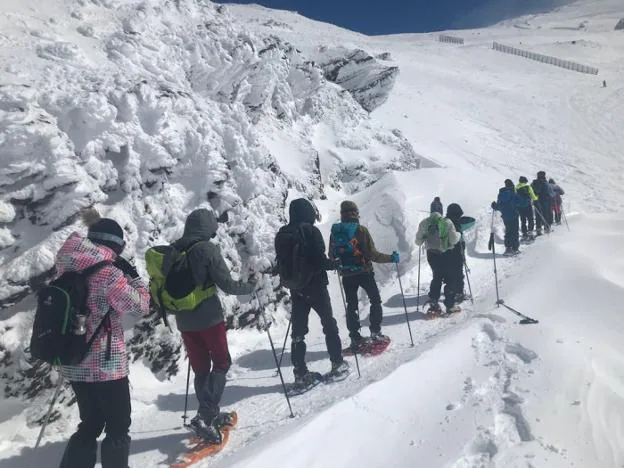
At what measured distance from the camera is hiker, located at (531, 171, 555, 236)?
13.2 meters

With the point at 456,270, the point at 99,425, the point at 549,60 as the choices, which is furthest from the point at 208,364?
the point at 549,60

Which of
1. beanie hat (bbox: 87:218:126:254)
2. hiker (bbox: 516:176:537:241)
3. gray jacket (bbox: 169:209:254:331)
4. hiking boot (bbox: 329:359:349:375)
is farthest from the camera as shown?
hiker (bbox: 516:176:537:241)

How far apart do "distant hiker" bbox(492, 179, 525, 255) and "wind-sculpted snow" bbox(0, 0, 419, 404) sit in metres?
4.12

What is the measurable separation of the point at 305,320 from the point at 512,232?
772 cm

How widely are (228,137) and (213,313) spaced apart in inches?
182

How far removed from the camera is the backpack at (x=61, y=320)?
333cm

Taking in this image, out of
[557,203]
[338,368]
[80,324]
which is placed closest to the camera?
[80,324]

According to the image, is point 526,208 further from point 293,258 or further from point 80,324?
point 80,324

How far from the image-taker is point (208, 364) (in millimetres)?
4691

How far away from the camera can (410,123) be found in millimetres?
21469

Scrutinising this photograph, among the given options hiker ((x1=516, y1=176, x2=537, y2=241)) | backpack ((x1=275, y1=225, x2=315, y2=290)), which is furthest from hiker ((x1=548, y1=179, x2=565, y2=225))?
backpack ((x1=275, y1=225, x2=315, y2=290))

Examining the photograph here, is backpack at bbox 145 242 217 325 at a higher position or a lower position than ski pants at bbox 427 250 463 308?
higher

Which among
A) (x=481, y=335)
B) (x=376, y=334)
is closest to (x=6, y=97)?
(x=376, y=334)

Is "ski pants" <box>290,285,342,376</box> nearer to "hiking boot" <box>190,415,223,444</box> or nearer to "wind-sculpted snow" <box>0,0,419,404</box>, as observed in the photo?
"hiking boot" <box>190,415,223,444</box>
